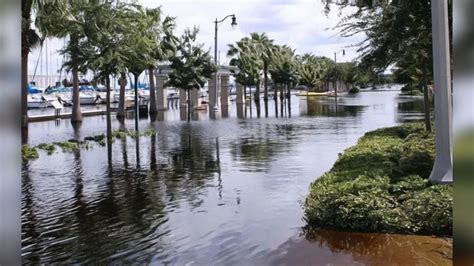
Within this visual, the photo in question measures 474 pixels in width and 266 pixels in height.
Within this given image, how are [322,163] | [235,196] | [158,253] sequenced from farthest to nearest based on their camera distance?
[322,163] → [235,196] → [158,253]

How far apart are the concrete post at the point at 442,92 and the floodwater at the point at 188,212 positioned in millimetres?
2242

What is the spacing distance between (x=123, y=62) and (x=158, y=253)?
13998mm

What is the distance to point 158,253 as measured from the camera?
19.1ft

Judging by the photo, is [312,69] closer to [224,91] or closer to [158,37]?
[224,91]

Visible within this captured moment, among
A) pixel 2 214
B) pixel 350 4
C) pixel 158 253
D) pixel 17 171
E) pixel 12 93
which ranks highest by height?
pixel 350 4

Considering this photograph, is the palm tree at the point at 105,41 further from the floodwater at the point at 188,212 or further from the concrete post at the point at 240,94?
Answer: the concrete post at the point at 240,94

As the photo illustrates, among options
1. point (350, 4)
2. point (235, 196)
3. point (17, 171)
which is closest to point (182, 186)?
point (235, 196)

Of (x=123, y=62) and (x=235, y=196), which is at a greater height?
(x=123, y=62)

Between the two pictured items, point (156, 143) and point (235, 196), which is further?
point (156, 143)

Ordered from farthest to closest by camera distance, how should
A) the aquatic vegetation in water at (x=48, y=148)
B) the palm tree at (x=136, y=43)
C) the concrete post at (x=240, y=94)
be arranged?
1. the concrete post at (x=240, y=94)
2. the palm tree at (x=136, y=43)
3. the aquatic vegetation in water at (x=48, y=148)

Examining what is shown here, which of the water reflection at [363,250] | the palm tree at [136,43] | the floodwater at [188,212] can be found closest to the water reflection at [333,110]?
the palm tree at [136,43]

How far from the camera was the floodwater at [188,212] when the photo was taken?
18.6ft

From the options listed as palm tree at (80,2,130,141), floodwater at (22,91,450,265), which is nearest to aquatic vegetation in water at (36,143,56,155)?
floodwater at (22,91,450,265)

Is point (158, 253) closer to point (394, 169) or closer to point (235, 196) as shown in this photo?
point (235, 196)
